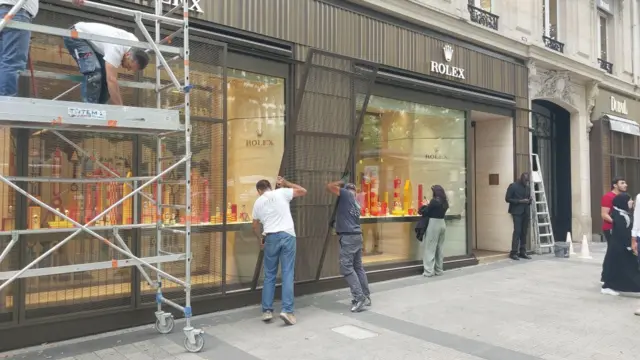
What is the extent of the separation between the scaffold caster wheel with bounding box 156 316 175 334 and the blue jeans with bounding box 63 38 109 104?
2.44 metres

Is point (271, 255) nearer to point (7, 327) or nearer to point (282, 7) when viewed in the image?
point (7, 327)

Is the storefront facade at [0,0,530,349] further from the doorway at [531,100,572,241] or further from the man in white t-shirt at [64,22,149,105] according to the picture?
the doorway at [531,100,572,241]

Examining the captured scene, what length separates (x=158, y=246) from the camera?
17.6 ft

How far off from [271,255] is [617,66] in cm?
1498

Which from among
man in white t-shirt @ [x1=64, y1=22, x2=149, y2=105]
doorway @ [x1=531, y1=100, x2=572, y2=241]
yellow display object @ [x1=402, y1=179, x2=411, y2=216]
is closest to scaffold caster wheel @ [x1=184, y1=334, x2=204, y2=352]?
man in white t-shirt @ [x1=64, y1=22, x2=149, y2=105]

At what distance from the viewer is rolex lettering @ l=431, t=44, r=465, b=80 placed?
9.48 metres

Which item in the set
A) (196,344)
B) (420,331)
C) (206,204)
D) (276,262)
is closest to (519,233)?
(420,331)

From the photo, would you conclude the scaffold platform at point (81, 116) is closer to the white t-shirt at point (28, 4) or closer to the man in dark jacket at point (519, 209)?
the white t-shirt at point (28, 4)

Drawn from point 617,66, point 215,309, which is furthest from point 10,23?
point 617,66

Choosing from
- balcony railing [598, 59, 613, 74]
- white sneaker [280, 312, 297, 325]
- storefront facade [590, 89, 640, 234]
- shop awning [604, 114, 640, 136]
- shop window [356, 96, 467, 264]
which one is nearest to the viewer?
white sneaker [280, 312, 297, 325]

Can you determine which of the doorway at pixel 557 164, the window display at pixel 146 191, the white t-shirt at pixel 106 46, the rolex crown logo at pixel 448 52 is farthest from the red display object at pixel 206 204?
the doorway at pixel 557 164

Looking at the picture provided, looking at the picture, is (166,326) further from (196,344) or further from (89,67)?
(89,67)

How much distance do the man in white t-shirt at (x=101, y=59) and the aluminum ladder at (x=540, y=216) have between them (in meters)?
9.87

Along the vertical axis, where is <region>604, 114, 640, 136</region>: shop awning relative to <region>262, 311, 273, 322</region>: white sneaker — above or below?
above
